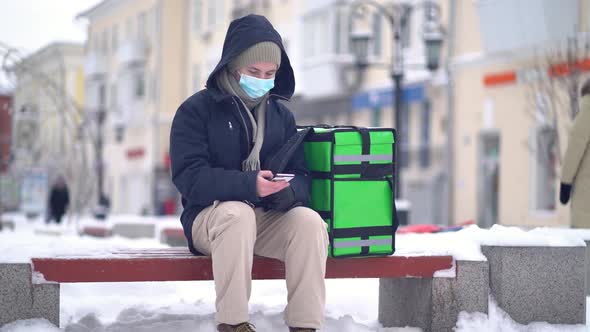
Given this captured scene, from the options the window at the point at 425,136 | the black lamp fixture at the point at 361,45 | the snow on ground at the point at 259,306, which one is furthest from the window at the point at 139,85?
the snow on ground at the point at 259,306

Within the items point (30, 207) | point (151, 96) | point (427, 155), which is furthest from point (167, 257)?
point (151, 96)

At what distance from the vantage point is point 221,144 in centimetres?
538

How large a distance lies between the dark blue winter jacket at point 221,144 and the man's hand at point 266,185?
0.02m

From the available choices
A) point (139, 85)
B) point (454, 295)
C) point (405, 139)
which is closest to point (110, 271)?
point (454, 295)

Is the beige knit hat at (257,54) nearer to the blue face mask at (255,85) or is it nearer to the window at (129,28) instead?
the blue face mask at (255,85)

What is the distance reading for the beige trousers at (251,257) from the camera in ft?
16.2

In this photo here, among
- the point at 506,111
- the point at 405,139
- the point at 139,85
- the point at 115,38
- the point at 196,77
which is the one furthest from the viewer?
the point at 115,38

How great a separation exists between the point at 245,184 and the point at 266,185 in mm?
94

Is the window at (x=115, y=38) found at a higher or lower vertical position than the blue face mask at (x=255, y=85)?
higher

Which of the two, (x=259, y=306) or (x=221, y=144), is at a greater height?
(x=221, y=144)

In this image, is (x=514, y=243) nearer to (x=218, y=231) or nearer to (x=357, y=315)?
(x=357, y=315)

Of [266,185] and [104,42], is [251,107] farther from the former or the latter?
[104,42]

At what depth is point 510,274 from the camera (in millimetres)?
6031

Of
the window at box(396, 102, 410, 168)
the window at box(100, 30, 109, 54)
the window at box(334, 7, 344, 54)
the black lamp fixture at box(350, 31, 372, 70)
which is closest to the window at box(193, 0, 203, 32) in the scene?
the window at box(100, 30, 109, 54)
